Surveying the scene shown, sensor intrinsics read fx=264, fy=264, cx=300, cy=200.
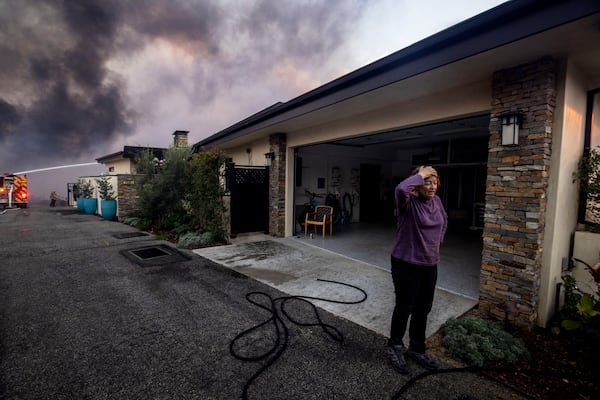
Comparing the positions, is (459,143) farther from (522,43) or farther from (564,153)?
(522,43)

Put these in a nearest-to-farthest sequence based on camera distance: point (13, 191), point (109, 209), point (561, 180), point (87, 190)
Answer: point (561, 180) < point (109, 209) < point (87, 190) < point (13, 191)

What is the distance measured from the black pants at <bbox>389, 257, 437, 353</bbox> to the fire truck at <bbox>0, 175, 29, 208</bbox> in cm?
1992

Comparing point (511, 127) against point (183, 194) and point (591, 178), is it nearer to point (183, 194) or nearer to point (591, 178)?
point (591, 178)

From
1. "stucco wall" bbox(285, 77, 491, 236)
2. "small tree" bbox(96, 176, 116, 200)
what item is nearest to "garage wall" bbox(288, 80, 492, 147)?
"stucco wall" bbox(285, 77, 491, 236)

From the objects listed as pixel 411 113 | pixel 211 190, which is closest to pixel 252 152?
pixel 211 190

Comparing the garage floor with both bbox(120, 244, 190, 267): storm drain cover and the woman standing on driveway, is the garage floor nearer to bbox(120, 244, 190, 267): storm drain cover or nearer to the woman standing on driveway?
the woman standing on driveway

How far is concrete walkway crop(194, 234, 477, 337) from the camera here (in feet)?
10.2

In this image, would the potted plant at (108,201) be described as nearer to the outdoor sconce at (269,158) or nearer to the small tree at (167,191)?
the small tree at (167,191)

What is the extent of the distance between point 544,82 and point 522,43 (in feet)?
1.87

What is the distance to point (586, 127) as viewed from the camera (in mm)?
3209

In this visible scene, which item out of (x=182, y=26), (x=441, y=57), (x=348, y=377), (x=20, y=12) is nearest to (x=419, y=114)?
(x=441, y=57)

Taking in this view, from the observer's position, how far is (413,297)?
2131 millimetres

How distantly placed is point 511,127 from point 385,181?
820 centimetres

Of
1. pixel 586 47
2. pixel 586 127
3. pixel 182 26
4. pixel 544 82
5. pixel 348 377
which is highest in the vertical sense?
pixel 182 26
